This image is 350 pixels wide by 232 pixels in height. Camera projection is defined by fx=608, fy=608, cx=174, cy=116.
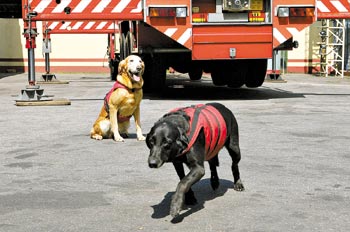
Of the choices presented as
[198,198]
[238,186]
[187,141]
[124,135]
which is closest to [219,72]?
[124,135]

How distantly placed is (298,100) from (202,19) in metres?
2.78

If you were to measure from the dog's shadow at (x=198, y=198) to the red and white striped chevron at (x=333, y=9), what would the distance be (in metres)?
7.65

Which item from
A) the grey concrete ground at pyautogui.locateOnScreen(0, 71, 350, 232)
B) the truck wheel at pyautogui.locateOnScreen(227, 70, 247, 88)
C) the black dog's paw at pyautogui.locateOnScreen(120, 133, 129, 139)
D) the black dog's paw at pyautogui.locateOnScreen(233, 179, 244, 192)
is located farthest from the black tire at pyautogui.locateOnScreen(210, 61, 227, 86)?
the black dog's paw at pyautogui.locateOnScreen(233, 179, 244, 192)

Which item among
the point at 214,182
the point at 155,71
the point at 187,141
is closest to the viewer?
the point at 187,141

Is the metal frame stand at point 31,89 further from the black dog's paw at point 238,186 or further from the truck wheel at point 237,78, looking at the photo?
the black dog's paw at point 238,186

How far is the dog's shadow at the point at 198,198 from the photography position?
4.20 metres

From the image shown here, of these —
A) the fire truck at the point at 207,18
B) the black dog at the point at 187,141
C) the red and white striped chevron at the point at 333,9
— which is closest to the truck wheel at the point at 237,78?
the fire truck at the point at 207,18

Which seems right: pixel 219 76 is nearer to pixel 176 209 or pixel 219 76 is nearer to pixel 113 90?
pixel 113 90

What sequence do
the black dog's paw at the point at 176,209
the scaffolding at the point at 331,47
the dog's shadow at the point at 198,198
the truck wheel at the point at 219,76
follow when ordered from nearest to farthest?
the black dog's paw at the point at 176,209 → the dog's shadow at the point at 198,198 → the truck wheel at the point at 219,76 → the scaffolding at the point at 331,47

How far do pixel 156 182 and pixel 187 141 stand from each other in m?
1.25

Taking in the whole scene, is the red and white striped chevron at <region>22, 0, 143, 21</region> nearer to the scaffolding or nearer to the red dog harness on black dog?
the red dog harness on black dog

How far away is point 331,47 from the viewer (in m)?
27.7

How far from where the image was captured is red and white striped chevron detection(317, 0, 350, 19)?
12023 mm

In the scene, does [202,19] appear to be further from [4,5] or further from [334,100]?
[4,5]
